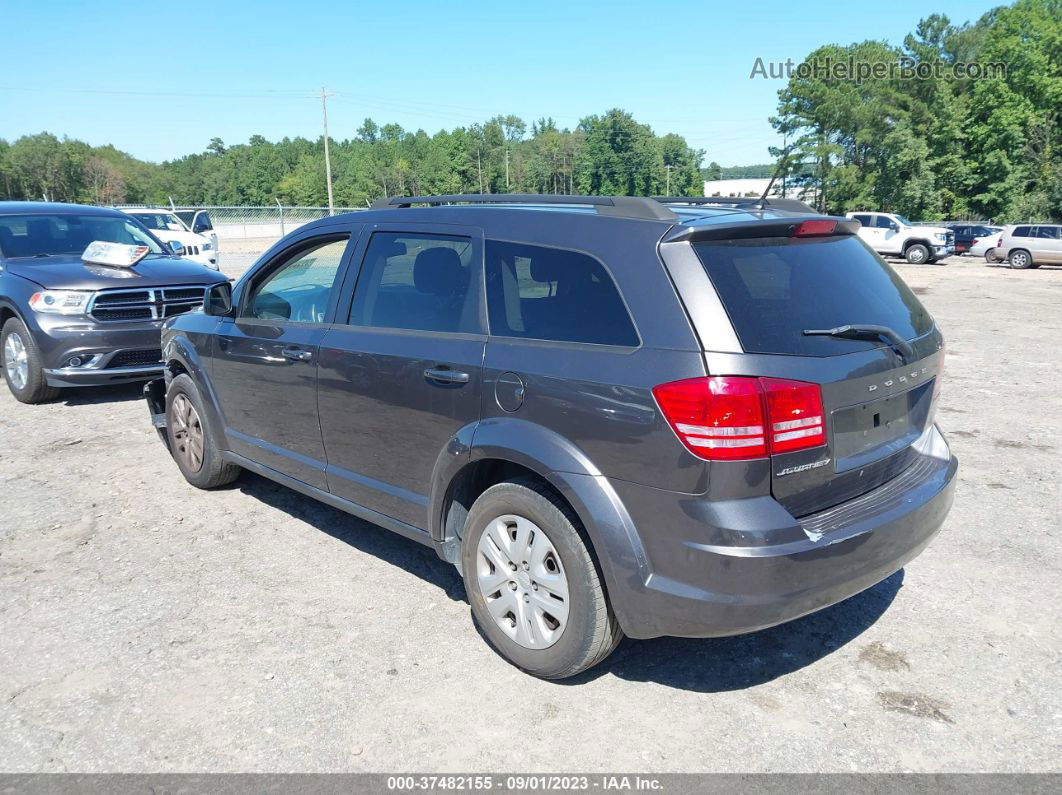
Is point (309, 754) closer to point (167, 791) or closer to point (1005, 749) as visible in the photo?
point (167, 791)

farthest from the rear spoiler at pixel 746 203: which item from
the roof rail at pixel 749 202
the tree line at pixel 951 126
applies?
the tree line at pixel 951 126

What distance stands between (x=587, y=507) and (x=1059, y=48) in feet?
247

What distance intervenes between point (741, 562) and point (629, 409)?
24.4 inches

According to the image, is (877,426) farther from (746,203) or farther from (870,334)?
(746,203)

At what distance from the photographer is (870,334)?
9.89 ft

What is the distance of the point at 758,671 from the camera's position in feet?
10.8

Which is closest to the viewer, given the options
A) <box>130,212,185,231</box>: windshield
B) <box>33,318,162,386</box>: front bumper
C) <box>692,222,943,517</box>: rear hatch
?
<box>692,222,943,517</box>: rear hatch

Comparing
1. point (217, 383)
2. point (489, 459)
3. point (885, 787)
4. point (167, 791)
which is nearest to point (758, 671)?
point (885, 787)

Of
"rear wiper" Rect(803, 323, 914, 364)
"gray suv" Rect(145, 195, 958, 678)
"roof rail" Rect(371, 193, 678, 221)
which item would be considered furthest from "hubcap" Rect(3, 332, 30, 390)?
"rear wiper" Rect(803, 323, 914, 364)

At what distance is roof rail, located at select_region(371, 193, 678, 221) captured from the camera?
9.84 feet

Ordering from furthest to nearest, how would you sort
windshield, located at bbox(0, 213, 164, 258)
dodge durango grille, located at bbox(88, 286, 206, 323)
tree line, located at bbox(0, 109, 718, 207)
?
1. tree line, located at bbox(0, 109, 718, 207)
2. windshield, located at bbox(0, 213, 164, 258)
3. dodge durango grille, located at bbox(88, 286, 206, 323)

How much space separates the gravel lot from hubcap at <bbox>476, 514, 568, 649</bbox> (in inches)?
8.9

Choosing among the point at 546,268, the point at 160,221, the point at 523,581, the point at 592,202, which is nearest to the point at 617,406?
the point at 546,268

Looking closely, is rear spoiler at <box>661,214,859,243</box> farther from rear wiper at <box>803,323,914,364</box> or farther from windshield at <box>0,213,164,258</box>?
windshield at <box>0,213,164,258</box>
